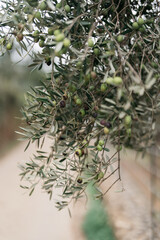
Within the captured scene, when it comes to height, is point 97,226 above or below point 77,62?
below

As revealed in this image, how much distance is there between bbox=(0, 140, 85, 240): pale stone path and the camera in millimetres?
4336

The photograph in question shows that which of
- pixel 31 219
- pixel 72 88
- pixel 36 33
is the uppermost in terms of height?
pixel 36 33

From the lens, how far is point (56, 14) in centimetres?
76

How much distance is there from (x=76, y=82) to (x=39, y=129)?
0.19 metres

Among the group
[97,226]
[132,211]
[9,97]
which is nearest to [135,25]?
[97,226]

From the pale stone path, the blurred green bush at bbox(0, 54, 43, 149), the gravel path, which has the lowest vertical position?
the pale stone path

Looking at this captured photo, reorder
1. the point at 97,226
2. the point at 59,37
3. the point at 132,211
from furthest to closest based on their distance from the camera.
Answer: the point at 132,211 → the point at 97,226 → the point at 59,37

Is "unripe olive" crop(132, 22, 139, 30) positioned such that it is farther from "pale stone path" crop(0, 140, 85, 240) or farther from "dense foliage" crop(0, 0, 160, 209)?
"pale stone path" crop(0, 140, 85, 240)

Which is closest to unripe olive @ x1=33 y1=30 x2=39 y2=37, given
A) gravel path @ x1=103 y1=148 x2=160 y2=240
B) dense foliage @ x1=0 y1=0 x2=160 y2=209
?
dense foliage @ x1=0 y1=0 x2=160 y2=209

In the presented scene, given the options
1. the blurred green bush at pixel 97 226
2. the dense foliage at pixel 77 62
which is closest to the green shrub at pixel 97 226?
the blurred green bush at pixel 97 226

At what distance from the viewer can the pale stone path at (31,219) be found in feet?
14.2

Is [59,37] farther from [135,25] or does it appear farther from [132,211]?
[132,211]

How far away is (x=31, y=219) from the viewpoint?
16.8ft

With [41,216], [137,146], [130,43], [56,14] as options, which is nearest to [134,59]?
[130,43]
